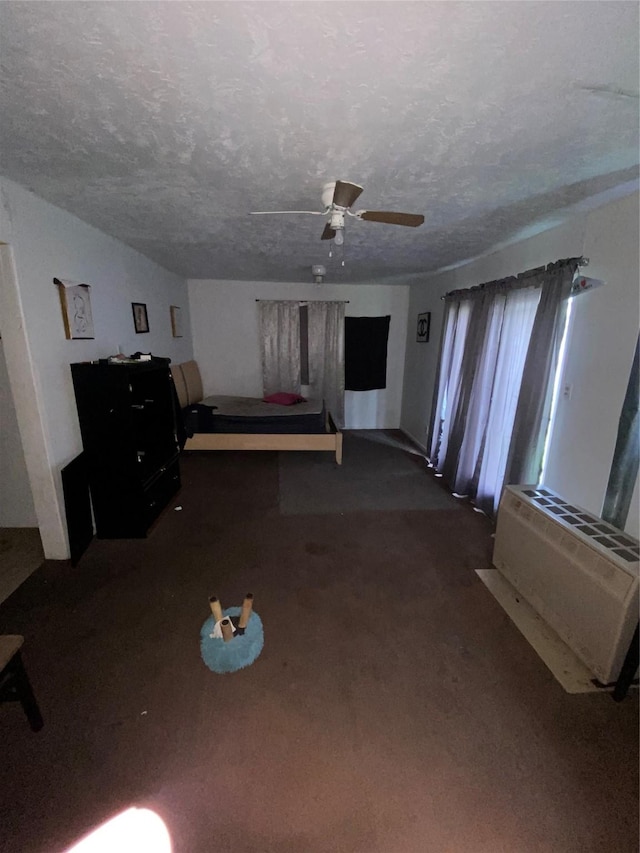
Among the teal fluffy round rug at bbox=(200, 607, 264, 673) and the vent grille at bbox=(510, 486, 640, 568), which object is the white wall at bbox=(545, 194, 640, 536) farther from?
the teal fluffy round rug at bbox=(200, 607, 264, 673)

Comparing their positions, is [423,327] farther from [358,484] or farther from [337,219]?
[337,219]

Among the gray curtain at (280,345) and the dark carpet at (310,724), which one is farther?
the gray curtain at (280,345)

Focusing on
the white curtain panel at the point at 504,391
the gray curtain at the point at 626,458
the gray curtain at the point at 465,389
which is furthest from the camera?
the gray curtain at the point at 465,389

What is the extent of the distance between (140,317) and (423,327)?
354cm

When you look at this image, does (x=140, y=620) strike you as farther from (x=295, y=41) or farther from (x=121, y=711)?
(x=295, y=41)

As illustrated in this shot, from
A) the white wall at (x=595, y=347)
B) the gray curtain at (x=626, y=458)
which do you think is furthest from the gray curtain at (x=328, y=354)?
the gray curtain at (x=626, y=458)

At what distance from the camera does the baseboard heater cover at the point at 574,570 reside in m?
1.47

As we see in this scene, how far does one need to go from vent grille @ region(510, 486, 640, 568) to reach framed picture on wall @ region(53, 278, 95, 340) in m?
3.16

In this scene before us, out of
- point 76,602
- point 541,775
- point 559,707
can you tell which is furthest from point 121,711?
point 559,707

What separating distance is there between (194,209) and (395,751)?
2.95 meters

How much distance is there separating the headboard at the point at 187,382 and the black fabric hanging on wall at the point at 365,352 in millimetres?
2286

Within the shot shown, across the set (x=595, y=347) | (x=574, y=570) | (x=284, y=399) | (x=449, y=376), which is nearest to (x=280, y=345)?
(x=284, y=399)

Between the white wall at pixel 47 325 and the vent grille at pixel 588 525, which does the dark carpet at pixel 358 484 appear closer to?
the vent grille at pixel 588 525

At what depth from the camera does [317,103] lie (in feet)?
3.73
